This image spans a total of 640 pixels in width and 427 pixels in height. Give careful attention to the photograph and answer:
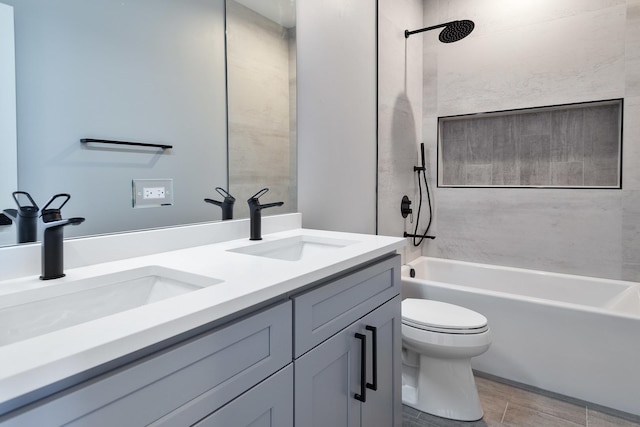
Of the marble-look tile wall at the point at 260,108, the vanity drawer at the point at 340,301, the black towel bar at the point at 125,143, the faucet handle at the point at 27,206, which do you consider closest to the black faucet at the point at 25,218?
the faucet handle at the point at 27,206

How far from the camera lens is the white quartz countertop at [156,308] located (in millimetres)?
529

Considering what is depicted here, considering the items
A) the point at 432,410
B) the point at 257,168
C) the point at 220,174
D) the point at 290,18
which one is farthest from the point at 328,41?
the point at 432,410

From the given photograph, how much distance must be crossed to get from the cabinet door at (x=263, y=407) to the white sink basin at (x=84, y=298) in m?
0.27

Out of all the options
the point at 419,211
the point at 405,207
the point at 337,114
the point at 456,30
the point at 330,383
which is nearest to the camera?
the point at 330,383

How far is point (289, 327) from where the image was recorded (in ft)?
3.15

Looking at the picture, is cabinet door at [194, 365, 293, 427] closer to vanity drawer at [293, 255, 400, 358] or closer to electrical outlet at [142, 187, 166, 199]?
vanity drawer at [293, 255, 400, 358]

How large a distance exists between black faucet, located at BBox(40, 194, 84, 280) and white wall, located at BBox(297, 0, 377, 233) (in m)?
1.15

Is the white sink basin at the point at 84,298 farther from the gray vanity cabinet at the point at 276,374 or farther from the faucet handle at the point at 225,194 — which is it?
the faucet handle at the point at 225,194

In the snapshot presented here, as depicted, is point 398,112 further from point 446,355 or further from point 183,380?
point 183,380

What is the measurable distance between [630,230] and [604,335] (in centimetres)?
91

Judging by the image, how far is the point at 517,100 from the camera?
9.28 feet

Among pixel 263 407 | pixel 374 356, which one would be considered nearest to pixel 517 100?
pixel 374 356

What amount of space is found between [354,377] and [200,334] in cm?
66

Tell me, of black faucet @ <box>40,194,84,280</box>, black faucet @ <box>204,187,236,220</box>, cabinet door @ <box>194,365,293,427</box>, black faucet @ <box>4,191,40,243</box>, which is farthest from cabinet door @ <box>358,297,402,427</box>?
→ black faucet @ <box>4,191,40,243</box>
